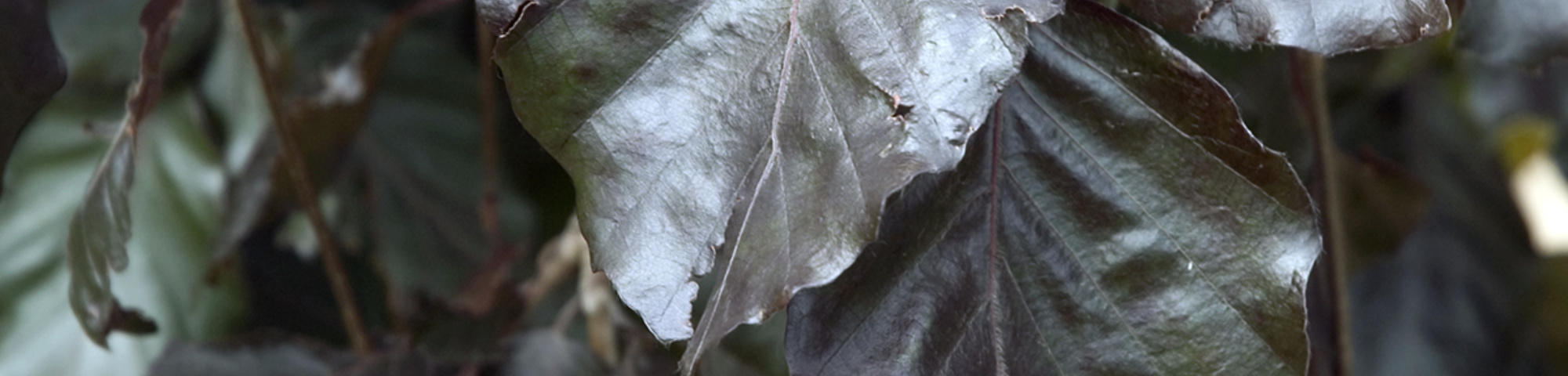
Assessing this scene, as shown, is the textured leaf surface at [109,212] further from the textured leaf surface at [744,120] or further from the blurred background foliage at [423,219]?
the textured leaf surface at [744,120]

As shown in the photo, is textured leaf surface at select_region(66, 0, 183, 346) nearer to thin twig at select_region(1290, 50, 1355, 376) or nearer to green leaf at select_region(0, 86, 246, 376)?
green leaf at select_region(0, 86, 246, 376)

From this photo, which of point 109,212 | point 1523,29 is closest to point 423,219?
point 109,212

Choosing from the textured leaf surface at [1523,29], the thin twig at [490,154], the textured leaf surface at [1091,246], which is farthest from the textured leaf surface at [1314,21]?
the thin twig at [490,154]

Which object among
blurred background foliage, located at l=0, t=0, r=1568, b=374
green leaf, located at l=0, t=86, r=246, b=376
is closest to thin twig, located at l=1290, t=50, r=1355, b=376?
blurred background foliage, located at l=0, t=0, r=1568, b=374

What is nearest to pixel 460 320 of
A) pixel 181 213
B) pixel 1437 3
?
pixel 181 213

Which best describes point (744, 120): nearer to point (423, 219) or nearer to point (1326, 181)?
point (1326, 181)
